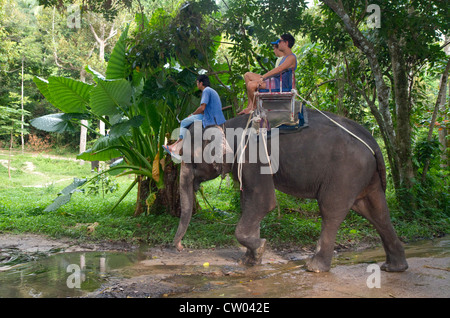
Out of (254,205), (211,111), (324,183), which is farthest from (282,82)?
(254,205)

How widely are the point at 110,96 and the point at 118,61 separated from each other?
0.77m

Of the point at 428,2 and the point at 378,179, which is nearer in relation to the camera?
the point at 378,179

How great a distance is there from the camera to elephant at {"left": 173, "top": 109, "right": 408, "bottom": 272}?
4777 millimetres

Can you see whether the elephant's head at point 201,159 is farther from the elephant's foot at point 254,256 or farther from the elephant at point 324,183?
the elephant's foot at point 254,256

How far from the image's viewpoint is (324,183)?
191 inches

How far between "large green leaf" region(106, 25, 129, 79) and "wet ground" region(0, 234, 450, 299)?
323 centimetres

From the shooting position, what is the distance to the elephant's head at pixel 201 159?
5184 millimetres

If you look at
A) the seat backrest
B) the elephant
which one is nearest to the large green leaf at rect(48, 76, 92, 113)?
the elephant

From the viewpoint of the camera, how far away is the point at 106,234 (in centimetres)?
690

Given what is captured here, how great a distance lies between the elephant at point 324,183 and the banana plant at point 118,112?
9.54 feet

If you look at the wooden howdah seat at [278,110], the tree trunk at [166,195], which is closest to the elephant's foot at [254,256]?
the wooden howdah seat at [278,110]

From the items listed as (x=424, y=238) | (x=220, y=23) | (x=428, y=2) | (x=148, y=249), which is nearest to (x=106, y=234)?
(x=148, y=249)
